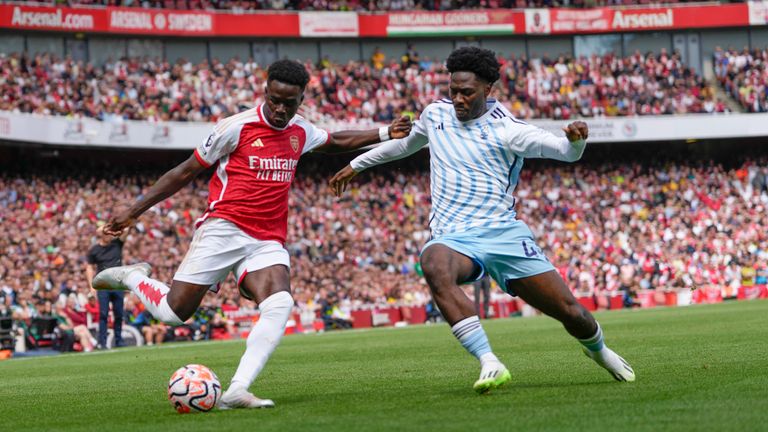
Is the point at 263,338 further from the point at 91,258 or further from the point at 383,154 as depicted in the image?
the point at 91,258

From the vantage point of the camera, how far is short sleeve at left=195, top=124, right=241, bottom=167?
830cm

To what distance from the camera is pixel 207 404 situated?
7.75 metres

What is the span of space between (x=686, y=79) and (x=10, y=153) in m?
27.0

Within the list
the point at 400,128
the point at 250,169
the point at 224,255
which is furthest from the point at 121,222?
the point at 400,128

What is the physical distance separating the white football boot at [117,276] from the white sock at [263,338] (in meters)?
1.80

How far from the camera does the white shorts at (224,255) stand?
328 inches

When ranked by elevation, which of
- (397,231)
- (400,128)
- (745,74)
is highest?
(745,74)

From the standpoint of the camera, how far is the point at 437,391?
845 cm

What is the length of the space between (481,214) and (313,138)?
1.55 meters

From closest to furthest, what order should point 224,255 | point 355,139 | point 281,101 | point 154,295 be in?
point 281,101 < point 224,255 < point 154,295 < point 355,139

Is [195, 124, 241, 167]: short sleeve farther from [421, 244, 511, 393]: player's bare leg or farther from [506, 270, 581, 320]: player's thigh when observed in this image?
[506, 270, 581, 320]: player's thigh

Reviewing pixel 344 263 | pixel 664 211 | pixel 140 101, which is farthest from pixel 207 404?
pixel 664 211

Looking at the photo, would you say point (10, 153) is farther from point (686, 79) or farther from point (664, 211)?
point (686, 79)

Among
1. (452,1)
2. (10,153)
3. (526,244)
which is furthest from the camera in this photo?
(452,1)
